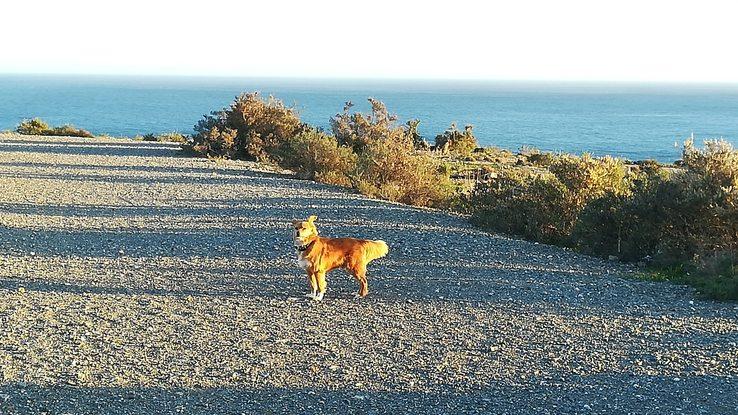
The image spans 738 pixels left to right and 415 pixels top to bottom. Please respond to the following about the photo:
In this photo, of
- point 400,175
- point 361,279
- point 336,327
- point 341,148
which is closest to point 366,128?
point 341,148

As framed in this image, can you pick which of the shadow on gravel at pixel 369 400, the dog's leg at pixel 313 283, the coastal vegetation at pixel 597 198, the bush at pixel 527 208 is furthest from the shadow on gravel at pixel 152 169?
the shadow on gravel at pixel 369 400

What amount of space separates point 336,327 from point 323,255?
112 cm

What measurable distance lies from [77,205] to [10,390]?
978 cm

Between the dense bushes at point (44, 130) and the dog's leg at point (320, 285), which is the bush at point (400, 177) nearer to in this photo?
the dog's leg at point (320, 285)

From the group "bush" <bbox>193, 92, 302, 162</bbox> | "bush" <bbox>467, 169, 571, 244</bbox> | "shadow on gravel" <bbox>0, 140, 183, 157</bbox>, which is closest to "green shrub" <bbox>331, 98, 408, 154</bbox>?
"bush" <bbox>193, 92, 302, 162</bbox>

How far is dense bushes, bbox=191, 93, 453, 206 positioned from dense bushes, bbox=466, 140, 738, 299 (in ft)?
12.3

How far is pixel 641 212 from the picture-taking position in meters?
11.4

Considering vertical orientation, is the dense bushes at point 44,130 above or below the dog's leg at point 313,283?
below

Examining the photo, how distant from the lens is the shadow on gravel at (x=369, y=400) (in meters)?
5.25

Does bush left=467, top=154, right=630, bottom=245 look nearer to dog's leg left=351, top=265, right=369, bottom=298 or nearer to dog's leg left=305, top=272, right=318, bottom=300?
dog's leg left=351, top=265, right=369, bottom=298

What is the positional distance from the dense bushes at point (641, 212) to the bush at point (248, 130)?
13343mm

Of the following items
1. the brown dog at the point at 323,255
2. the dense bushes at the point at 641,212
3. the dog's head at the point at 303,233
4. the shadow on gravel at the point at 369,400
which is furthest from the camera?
the dense bushes at the point at 641,212

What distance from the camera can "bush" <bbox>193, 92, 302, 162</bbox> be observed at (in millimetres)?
26562

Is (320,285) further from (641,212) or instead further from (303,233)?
(641,212)
